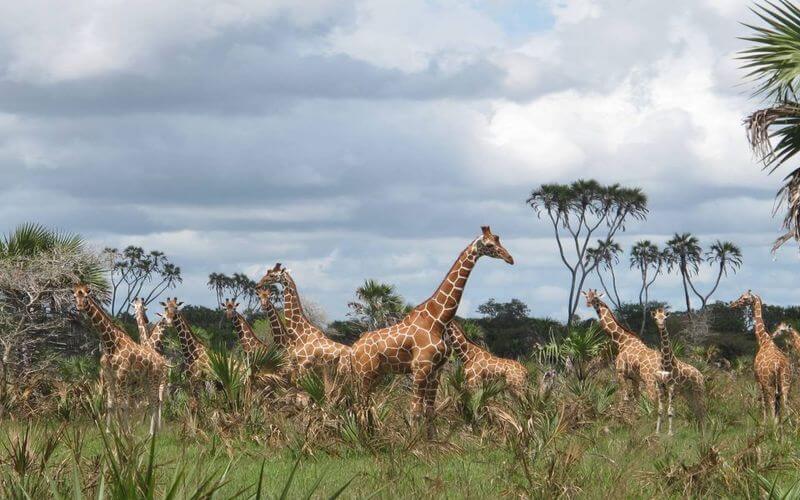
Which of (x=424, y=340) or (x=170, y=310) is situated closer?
(x=424, y=340)

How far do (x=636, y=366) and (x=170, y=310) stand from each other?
8.46 m

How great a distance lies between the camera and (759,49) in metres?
20.0

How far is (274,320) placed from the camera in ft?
60.0

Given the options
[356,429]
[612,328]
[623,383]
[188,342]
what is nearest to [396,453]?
[356,429]

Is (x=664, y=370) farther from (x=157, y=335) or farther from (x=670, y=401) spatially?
(x=157, y=335)

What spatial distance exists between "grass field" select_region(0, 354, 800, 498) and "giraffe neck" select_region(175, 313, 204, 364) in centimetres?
83

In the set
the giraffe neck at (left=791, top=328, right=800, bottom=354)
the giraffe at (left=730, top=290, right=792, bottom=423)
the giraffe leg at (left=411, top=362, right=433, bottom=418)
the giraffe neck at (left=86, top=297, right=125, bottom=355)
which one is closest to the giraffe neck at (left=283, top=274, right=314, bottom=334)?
the giraffe neck at (left=86, top=297, right=125, bottom=355)

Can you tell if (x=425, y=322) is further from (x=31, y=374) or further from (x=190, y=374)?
(x=31, y=374)

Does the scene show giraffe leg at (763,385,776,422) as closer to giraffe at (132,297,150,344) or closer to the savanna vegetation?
the savanna vegetation

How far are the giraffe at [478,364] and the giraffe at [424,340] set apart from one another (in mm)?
2406

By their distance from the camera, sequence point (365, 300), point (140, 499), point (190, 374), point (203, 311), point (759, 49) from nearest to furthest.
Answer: point (140, 499) → point (190, 374) → point (759, 49) → point (365, 300) → point (203, 311)

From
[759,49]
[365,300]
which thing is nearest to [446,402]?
[759,49]

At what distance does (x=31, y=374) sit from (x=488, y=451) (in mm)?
12167

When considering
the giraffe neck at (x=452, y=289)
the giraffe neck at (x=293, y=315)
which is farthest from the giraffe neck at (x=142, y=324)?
the giraffe neck at (x=452, y=289)
